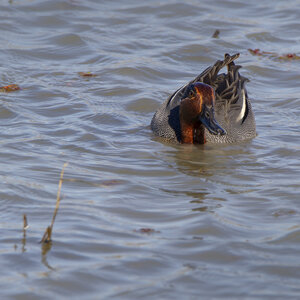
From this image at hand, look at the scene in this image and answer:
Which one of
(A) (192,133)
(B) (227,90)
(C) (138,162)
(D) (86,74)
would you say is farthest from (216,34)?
(C) (138,162)

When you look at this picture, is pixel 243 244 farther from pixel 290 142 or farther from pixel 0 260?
pixel 290 142

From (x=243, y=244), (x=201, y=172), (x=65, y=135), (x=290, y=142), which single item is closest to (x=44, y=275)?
(x=243, y=244)

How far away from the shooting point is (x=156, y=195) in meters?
6.37

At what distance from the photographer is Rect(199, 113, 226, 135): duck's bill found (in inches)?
314

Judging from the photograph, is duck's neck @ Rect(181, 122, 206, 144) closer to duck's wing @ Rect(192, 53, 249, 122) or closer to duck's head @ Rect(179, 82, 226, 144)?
duck's head @ Rect(179, 82, 226, 144)

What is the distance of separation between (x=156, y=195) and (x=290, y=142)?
2.67 meters

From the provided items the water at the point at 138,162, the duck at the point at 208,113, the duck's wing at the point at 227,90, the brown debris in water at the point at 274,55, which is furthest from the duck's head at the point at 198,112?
the brown debris in water at the point at 274,55

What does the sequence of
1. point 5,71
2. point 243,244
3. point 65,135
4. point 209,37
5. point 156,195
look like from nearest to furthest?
point 243,244 → point 156,195 → point 65,135 → point 5,71 → point 209,37

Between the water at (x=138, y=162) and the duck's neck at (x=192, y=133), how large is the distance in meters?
0.15

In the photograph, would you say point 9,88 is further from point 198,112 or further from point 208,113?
point 208,113

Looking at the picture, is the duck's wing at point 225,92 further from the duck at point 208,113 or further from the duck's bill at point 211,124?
the duck's bill at point 211,124

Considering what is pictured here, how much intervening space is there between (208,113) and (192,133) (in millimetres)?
450

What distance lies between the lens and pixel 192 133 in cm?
856

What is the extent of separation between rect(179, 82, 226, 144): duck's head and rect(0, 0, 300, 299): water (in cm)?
26
